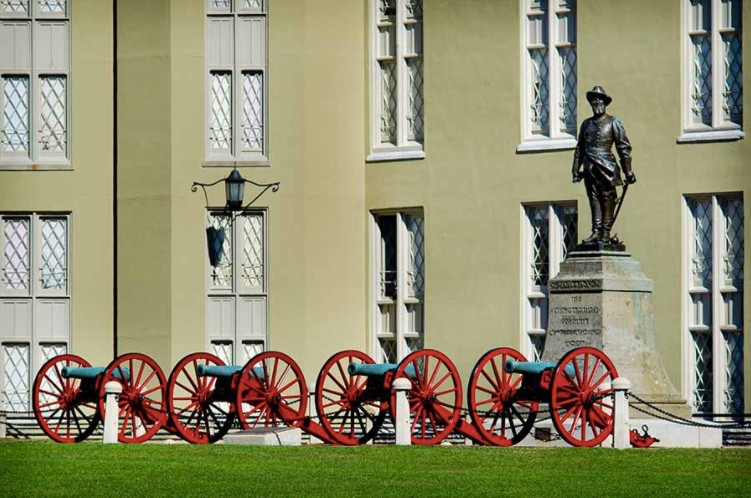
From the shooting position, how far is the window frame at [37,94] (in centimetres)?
3697

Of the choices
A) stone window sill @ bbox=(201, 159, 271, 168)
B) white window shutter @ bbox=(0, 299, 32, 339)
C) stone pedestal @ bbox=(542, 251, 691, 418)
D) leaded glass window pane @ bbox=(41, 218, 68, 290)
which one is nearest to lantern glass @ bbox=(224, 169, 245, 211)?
stone window sill @ bbox=(201, 159, 271, 168)

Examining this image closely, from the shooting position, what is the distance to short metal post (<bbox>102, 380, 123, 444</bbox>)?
27.4 meters

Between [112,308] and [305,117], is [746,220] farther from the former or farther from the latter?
[112,308]

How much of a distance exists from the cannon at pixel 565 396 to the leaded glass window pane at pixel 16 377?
43.6ft

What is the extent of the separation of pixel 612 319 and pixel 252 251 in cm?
1072

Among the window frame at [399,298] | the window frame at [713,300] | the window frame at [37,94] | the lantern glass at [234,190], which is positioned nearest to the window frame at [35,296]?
the window frame at [37,94]

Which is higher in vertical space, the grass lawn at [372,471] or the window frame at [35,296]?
the window frame at [35,296]

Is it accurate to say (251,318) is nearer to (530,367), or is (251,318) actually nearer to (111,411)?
(111,411)

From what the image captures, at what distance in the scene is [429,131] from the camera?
36250mm

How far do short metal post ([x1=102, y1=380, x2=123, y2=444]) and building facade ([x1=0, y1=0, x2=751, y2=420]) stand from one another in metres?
8.08

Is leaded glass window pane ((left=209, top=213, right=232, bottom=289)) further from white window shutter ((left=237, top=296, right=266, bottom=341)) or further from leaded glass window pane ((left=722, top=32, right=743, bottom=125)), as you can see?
leaded glass window pane ((left=722, top=32, right=743, bottom=125))

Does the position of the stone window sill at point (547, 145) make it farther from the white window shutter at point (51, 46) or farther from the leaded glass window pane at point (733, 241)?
the white window shutter at point (51, 46)

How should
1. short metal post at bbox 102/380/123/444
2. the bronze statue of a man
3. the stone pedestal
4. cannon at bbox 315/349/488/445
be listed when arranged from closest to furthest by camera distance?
cannon at bbox 315/349/488/445 → the stone pedestal → short metal post at bbox 102/380/123/444 → the bronze statue of a man

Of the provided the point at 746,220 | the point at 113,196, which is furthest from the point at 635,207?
the point at 113,196
